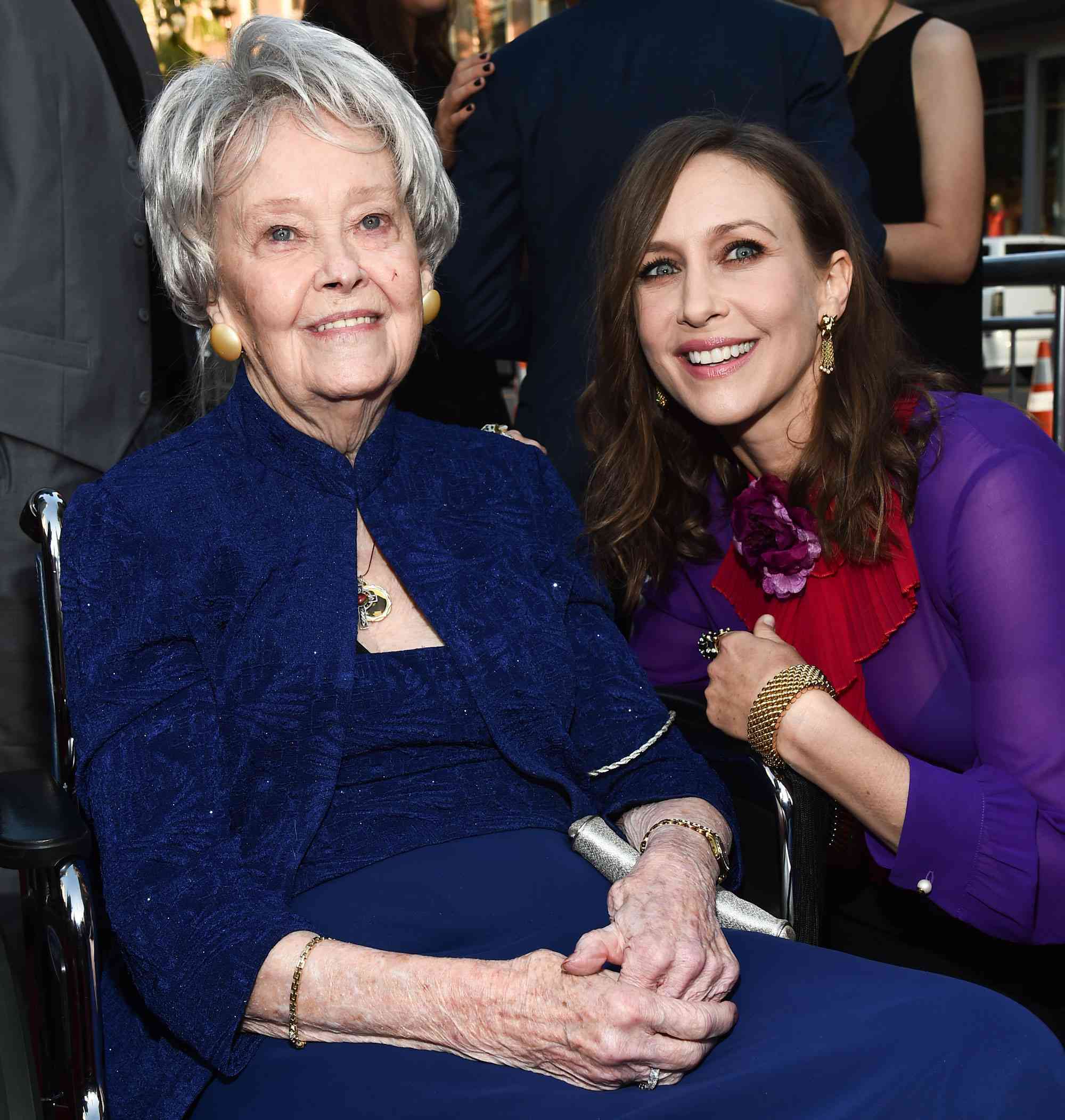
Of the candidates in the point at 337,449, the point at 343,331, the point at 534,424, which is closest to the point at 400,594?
the point at 337,449

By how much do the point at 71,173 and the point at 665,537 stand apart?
1.22 metres

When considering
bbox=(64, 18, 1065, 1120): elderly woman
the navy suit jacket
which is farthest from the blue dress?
the navy suit jacket

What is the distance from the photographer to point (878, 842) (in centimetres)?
210

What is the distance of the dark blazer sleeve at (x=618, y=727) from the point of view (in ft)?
6.67

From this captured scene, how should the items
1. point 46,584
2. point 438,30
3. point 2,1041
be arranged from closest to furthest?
point 2,1041 < point 46,584 < point 438,30

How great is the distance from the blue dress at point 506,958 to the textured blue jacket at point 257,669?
4 centimetres

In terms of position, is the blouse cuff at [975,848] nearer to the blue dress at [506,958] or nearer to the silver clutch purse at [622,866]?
the silver clutch purse at [622,866]

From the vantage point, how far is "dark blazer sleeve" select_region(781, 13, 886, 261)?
2734 millimetres

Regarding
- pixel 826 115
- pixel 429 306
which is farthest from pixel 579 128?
pixel 429 306

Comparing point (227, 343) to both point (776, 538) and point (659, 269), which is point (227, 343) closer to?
point (659, 269)

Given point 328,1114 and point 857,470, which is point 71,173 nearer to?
point 857,470

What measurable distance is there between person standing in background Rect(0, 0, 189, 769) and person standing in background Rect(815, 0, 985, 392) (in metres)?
1.69

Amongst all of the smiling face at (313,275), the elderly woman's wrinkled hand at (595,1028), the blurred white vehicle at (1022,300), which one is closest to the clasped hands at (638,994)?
the elderly woman's wrinkled hand at (595,1028)

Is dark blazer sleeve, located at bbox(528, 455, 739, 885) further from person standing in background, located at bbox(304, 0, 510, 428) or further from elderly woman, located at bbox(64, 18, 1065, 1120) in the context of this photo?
person standing in background, located at bbox(304, 0, 510, 428)
